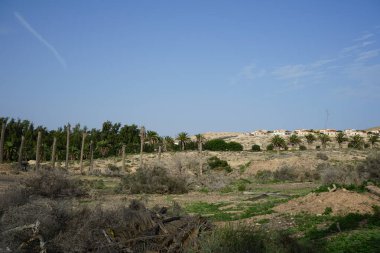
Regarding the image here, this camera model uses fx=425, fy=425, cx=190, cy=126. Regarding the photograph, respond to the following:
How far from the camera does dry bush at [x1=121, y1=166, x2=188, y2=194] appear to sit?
25.8m

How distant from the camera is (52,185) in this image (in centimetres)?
2058

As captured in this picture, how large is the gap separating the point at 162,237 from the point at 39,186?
44.6ft

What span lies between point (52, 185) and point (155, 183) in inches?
278

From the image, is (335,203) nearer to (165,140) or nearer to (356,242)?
(356,242)

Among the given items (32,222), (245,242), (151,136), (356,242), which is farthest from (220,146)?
(245,242)

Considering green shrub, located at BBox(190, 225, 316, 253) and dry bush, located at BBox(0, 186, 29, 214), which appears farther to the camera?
dry bush, located at BBox(0, 186, 29, 214)

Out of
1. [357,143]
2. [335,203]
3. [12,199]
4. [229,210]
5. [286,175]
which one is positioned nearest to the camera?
[12,199]

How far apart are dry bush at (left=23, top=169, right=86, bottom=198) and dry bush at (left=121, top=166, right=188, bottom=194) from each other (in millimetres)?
4460

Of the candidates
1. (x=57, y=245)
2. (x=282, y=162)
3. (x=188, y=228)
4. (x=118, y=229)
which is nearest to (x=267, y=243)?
(x=188, y=228)

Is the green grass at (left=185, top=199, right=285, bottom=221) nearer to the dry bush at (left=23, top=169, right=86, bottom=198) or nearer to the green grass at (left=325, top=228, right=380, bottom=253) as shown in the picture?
the green grass at (left=325, top=228, right=380, bottom=253)

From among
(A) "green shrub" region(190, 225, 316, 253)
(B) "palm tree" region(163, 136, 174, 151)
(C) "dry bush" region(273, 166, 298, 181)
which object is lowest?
(A) "green shrub" region(190, 225, 316, 253)

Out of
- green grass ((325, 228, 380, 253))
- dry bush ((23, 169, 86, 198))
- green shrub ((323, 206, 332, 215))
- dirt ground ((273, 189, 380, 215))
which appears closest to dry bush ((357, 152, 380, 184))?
dirt ground ((273, 189, 380, 215))

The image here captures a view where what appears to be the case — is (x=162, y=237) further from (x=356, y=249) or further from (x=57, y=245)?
(x=356, y=249)

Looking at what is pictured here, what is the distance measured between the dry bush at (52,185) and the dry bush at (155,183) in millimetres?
4460
